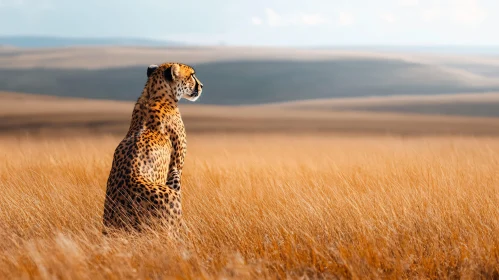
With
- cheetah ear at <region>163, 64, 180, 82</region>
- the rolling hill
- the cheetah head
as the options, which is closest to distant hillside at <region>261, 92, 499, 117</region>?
Answer: the rolling hill

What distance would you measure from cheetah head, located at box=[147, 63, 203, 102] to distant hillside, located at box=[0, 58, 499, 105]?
4685 cm

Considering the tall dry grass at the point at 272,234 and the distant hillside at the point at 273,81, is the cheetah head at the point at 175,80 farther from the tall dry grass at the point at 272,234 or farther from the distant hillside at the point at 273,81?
→ the distant hillside at the point at 273,81

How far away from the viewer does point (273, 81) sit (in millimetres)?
60406

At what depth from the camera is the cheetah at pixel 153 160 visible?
12.7ft

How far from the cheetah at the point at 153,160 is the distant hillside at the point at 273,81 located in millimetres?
46996

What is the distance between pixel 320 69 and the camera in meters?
64.6

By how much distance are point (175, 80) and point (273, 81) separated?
55807 millimetres

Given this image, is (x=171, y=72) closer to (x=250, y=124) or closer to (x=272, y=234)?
(x=272, y=234)

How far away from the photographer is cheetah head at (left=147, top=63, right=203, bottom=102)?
4.80 metres

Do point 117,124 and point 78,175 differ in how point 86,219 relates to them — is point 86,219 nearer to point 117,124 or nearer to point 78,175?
point 78,175

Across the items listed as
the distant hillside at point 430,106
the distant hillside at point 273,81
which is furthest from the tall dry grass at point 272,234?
the distant hillside at point 273,81

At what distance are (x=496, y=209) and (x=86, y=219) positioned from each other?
252 centimetres

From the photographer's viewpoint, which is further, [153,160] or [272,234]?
[153,160]

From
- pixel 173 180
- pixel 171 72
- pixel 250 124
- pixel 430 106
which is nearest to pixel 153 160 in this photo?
pixel 173 180
